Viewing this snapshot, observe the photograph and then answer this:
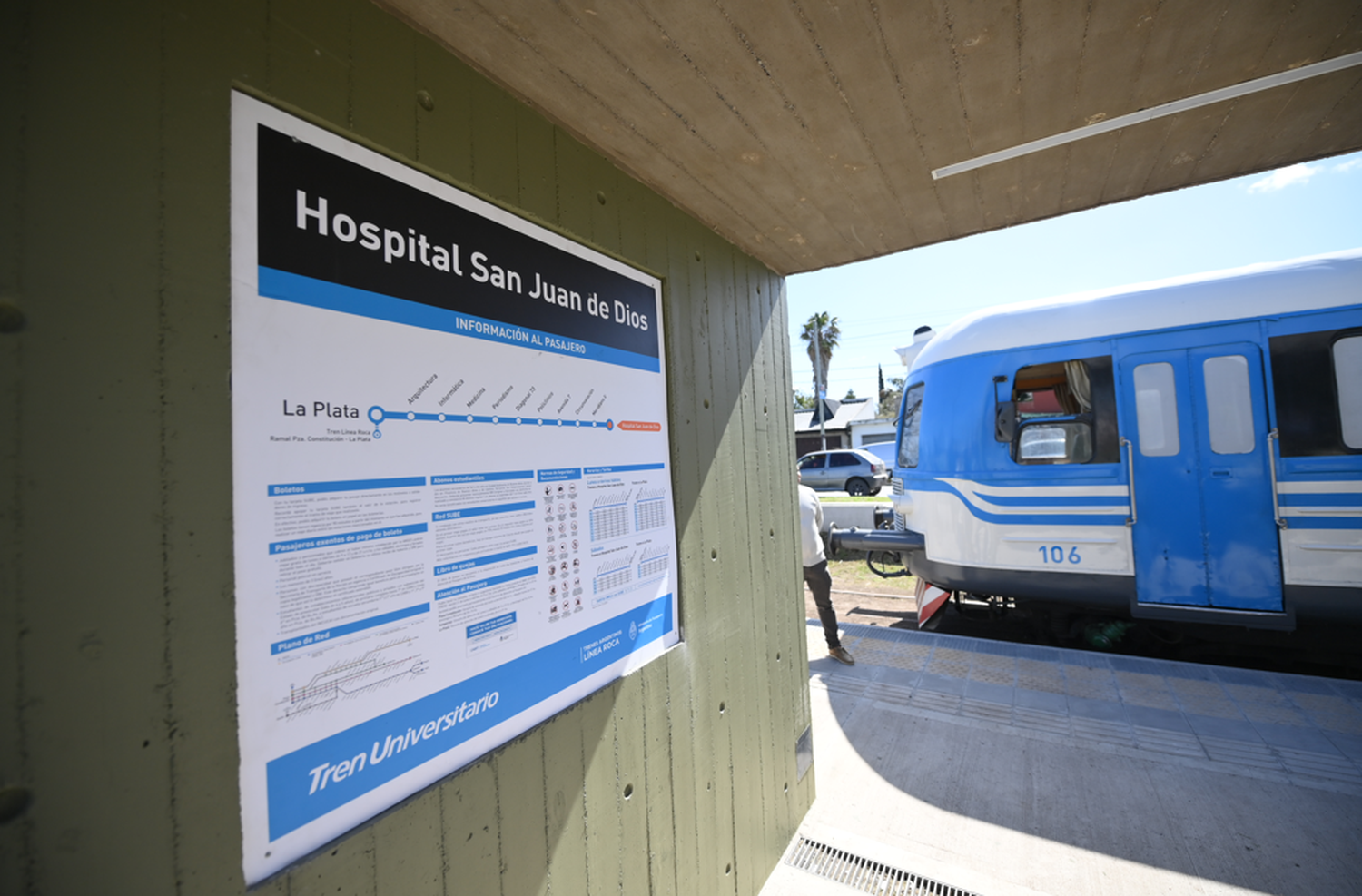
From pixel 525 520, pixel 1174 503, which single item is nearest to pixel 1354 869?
pixel 1174 503

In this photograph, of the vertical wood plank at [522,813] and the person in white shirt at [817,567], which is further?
the person in white shirt at [817,567]

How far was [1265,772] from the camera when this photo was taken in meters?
3.03

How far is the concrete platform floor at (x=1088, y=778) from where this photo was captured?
97.7 inches

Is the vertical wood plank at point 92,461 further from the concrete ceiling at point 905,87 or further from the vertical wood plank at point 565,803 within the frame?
the vertical wood plank at point 565,803

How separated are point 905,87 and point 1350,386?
4.52m

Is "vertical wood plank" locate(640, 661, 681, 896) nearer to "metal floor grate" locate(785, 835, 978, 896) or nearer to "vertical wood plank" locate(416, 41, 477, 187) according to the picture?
"metal floor grate" locate(785, 835, 978, 896)

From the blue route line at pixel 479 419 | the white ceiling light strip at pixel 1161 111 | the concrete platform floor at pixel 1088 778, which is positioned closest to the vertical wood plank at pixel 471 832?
the blue route line at pixel 479 419

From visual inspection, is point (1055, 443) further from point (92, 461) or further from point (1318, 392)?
point (92, 461)

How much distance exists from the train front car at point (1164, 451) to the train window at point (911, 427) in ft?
2.20

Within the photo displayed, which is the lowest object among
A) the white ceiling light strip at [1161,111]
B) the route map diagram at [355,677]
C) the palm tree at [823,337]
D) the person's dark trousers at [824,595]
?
the person's dark trousers at [824,595]

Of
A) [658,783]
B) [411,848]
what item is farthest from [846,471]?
[411,848]

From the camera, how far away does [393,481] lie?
1158mm

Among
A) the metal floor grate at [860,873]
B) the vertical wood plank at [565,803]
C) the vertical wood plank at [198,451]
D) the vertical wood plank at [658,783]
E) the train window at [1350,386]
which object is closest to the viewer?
the vertical wood plank at [198,451]

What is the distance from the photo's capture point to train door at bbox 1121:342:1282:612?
3957 mm
